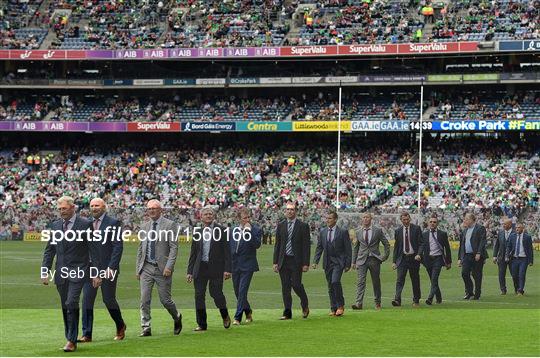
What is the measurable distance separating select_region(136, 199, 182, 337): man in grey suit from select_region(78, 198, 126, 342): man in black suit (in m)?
0.77

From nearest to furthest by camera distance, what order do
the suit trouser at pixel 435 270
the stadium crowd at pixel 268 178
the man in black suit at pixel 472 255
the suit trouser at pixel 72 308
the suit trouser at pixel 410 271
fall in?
the suit trouser at pixel 72 308 → the suit trouser at pixel 410 271 → the suit trouser at pixel 435 270 → the man in black suit at pixel 472 255 → the stadium crowd at pixel 268 178

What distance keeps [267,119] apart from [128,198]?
1247 centimetres

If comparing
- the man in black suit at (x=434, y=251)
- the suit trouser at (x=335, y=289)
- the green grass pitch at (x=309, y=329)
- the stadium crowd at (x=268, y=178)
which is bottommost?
the green grass pitch at (x=309, y=329)

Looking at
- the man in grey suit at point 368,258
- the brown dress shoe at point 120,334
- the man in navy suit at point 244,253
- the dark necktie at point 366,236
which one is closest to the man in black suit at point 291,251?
the man in navy suit at point 244,253

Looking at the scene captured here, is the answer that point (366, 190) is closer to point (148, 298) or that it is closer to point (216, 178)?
point (216, 178)

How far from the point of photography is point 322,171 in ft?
227

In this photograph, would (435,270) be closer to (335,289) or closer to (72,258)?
(335,289)

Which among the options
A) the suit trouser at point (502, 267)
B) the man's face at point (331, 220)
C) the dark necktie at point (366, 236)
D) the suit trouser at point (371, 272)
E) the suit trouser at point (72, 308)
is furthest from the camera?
the suit trouser at point (502, 267)

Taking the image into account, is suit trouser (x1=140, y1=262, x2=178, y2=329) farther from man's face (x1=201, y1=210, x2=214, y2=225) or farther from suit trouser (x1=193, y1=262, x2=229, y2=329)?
man's face (x1=201, y1=210, x2=214, y2=225)

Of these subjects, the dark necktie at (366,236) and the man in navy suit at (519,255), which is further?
the man in navy suit at (519,255)

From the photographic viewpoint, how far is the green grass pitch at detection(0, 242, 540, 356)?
1716cm

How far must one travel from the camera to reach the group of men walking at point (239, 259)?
678 inches

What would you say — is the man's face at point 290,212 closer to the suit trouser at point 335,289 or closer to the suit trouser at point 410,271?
the suit trouser at point 335,289

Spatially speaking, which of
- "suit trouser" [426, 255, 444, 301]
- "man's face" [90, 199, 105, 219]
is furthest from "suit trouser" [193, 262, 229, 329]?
"suit trouser" [426, 255, 444, 301]
